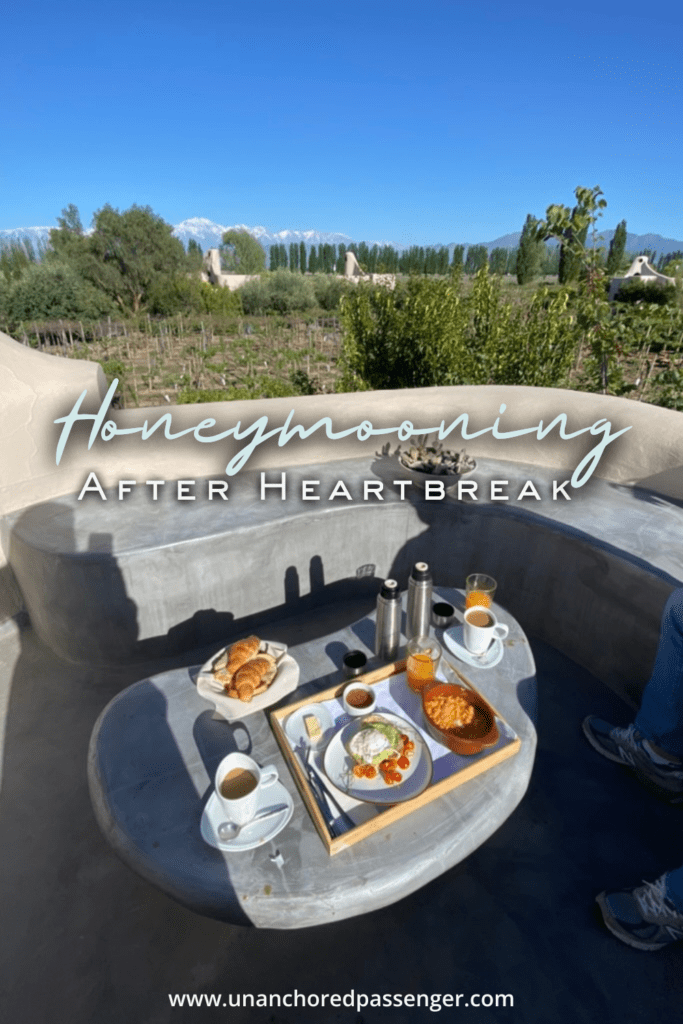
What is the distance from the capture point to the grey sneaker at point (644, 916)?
2.34m

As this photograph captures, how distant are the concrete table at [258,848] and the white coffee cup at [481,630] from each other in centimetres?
22

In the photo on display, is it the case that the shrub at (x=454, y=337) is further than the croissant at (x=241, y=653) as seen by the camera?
Yes

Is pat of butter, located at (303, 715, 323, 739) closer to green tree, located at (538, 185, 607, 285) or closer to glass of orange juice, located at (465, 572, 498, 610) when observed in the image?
glass of orange juice, located at (465, 572, 498, 610)

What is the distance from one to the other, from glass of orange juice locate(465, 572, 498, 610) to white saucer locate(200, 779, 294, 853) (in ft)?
5.11

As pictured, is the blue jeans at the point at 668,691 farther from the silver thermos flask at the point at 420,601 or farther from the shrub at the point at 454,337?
the shrub at the point at 454,337

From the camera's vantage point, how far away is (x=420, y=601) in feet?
9.28

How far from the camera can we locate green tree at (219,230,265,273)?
→ 214 feet

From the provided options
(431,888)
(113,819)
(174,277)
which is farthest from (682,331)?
(174,277)

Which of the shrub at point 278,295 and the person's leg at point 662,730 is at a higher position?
the shrub at point 278,295

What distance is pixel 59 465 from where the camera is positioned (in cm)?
435

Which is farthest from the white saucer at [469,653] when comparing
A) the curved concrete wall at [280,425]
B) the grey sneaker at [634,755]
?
the curved concrete wall at [280,425]

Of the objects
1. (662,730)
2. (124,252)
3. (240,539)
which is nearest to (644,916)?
(662,730)

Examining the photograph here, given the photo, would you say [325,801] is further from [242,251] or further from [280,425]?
[242,251]

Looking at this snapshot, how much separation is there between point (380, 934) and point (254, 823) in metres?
1.28
